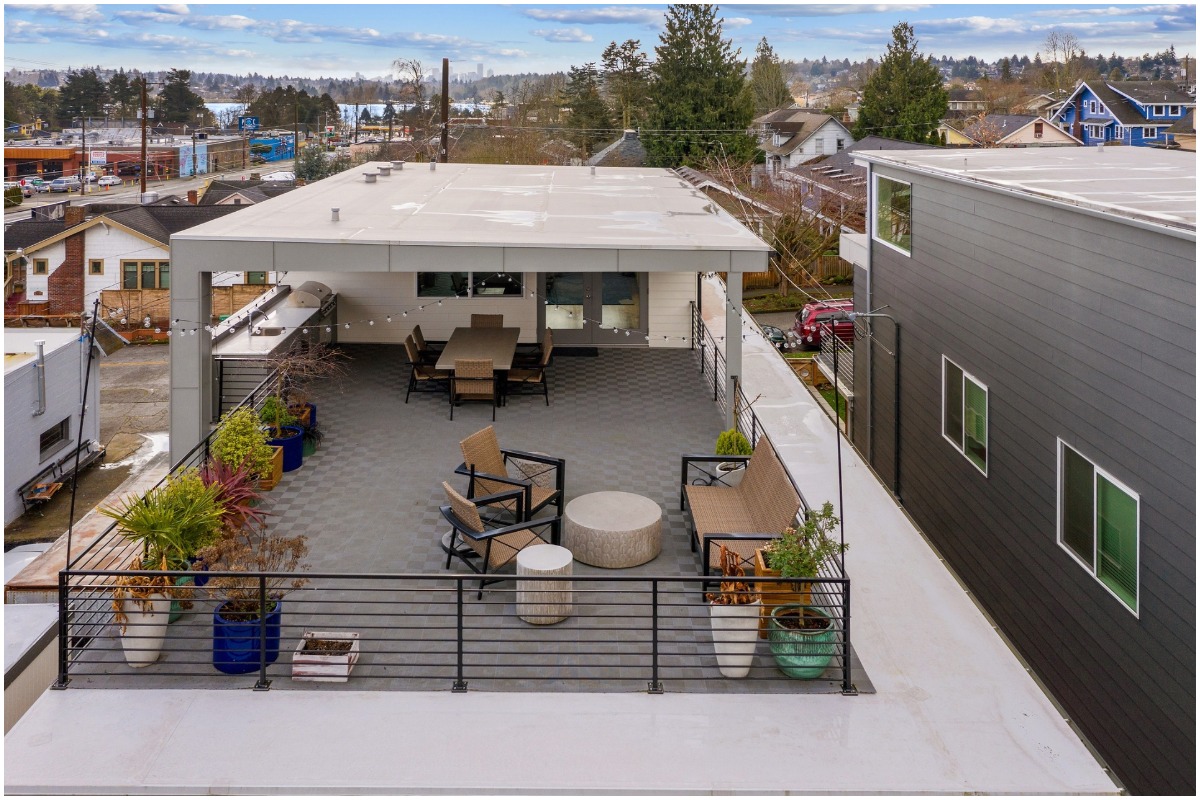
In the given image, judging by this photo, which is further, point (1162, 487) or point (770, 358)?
point (770, 358)

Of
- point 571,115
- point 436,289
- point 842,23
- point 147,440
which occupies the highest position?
point 842,23

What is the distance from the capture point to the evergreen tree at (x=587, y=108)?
60531 mm

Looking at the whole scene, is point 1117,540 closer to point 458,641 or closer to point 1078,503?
point 1078,503

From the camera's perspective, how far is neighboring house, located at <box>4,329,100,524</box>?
70.4ft

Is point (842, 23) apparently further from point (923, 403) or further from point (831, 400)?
point (923, 403)

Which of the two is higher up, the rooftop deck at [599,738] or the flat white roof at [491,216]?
the flat white roof at [491,216]

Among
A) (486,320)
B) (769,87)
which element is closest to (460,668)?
(486,320)

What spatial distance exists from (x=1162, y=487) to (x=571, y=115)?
Answer: 60.2 metres

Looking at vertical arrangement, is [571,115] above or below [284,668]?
above

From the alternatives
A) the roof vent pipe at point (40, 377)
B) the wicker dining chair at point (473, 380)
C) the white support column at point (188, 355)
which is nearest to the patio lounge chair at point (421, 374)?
the wicker dining chair at point (473, 380)

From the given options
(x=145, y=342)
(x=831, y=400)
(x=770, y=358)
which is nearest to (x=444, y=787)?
(x=770, y=358)

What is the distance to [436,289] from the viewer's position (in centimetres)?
1536

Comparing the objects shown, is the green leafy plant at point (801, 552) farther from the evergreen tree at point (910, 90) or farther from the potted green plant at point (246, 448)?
the evergreen tree at point (910, 90)

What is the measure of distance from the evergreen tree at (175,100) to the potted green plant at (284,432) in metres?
89.0
